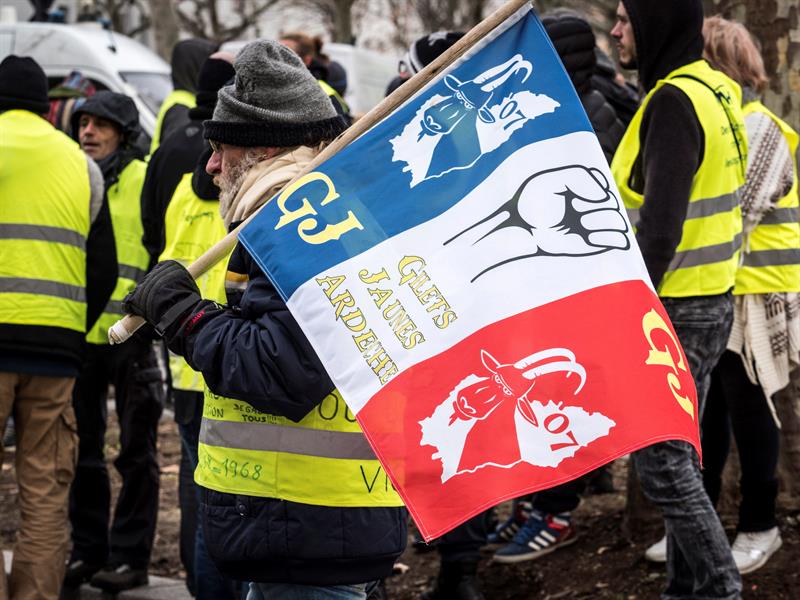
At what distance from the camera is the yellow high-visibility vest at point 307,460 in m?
3.15

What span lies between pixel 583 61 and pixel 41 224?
228 centimetres

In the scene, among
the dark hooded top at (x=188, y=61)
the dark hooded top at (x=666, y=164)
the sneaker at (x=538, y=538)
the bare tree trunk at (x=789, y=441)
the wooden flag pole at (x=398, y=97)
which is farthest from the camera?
the dark hooded top at (x=188, y=61)

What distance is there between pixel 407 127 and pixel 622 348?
0.74 metres

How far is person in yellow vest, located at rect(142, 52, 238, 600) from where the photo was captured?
4570mm

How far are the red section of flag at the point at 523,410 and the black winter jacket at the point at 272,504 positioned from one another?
0.25m

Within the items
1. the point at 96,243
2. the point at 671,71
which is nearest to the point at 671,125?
the point at 671,71

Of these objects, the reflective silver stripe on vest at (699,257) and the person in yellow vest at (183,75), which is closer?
the reflective silver stripe on vest at (699,257)

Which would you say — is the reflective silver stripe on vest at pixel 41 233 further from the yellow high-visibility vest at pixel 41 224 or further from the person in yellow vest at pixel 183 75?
the person in yellow vest at pixel 183 75

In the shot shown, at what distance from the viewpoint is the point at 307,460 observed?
10.3ft

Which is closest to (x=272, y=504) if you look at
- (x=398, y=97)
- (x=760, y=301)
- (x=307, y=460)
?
(x=307, y=460)

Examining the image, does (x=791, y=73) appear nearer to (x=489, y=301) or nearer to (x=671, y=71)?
(x=671, y=71)

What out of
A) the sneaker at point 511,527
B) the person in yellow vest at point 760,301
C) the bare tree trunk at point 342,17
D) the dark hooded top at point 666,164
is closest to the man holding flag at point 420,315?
the dark hooded top at point 666,164

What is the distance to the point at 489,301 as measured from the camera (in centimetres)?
295

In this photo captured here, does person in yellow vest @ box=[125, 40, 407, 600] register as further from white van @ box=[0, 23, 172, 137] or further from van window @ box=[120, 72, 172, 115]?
van window @ box=[120, 72, 172, 115]
